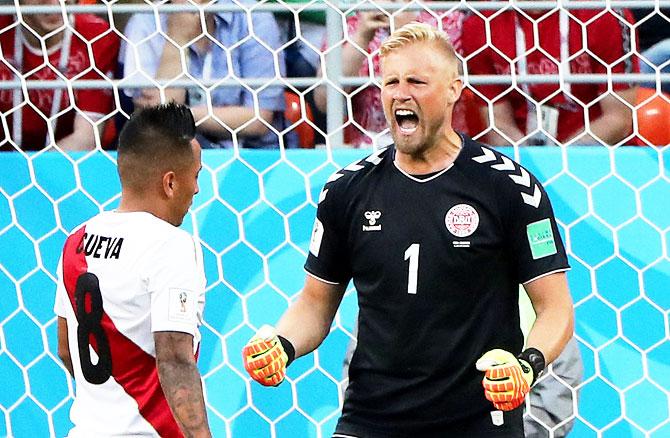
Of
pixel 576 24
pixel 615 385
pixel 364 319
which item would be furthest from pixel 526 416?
pixel 576 24

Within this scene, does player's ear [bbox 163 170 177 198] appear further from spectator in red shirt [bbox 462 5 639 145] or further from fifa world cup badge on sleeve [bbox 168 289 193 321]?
spectator in red shirt [bbox 462 5 639 145]

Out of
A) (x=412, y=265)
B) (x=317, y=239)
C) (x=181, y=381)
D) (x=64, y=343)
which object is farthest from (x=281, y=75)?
(x=181, y=381)

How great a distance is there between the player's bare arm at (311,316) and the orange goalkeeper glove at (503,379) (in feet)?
1.87

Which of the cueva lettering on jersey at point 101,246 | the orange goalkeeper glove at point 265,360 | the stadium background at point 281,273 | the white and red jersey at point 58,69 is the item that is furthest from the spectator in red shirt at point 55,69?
the orange goalkeeper glove at point 265,360

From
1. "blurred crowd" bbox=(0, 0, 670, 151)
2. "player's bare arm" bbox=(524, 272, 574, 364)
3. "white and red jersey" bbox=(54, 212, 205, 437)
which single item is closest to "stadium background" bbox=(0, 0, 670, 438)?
"blurred crowd" bbox=(0, 0, 670, 151)

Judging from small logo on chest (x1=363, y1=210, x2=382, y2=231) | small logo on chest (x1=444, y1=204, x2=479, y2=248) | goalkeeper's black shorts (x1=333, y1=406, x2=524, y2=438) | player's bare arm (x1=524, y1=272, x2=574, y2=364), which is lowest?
goalkeeper's black shorts (x1=333, y1=406, x2=524, y2=438)

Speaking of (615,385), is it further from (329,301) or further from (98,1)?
(98,1)

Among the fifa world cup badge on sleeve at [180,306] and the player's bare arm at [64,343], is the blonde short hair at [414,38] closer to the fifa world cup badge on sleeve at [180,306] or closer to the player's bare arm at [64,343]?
the fifa world cup badge on sleeve at [180,306]

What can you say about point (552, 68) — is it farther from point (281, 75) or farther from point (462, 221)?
point (462, 221)

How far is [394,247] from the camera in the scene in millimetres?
3521

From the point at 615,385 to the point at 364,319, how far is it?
1239mm

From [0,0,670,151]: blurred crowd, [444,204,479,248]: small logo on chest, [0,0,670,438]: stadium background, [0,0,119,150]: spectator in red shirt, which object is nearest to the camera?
[444,204,479,248]: small logo on chest

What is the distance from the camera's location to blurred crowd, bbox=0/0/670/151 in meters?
4.70

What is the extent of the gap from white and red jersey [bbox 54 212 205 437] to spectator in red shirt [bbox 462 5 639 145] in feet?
6.03
